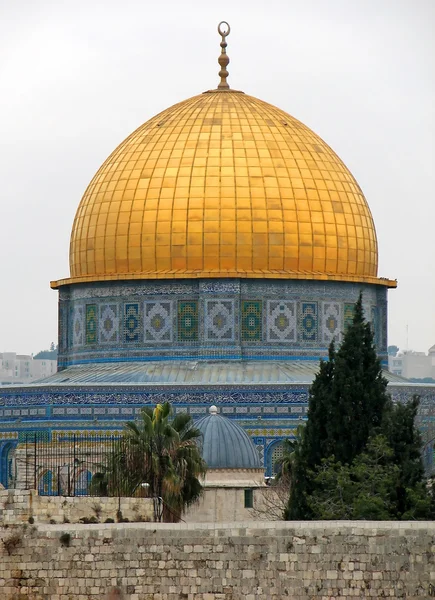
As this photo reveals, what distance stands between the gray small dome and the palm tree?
3.43 m

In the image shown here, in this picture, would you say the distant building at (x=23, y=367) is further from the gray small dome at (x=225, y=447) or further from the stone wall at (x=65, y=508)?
the stone wall at (x=65, y=508)

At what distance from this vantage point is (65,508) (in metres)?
30.2

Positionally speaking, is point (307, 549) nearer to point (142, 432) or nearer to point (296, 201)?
point (142, 432)

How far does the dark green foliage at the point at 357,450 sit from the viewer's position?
102 feet

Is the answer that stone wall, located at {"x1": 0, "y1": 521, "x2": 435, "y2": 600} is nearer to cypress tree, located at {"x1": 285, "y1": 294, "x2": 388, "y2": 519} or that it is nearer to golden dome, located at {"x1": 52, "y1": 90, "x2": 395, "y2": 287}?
cypress tree, located at {"x1": 285, "y1": 294, "x2": 388, "y2": 519}

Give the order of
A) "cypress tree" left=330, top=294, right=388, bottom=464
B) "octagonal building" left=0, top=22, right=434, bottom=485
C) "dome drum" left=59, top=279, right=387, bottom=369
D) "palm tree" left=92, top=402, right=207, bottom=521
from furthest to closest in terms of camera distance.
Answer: "dome drum" left=59, top=279, right=387, bottom=369 < "octagonal building" left=0, top=22, right=434, bottom=485 < "palm tree" left=92, top=402, right=207, bottom=521 < "cypress tree" left=330, top=294, right=388, bottom=464

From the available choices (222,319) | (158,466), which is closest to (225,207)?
(222,319)

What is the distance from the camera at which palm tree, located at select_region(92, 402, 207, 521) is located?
114 ft

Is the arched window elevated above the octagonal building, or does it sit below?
below

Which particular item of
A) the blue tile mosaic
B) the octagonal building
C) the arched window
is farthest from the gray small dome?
the blue tile mosaic

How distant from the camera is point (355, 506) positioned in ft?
101

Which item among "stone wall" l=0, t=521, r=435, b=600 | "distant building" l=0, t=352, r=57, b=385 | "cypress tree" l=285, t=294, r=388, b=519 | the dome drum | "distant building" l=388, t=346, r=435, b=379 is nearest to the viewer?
"stone wall" l=0, t=521, r=435, b=600

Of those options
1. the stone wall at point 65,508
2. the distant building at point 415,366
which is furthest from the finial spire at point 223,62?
the distant building at point 415,366

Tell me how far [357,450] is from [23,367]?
9825 centimetres
